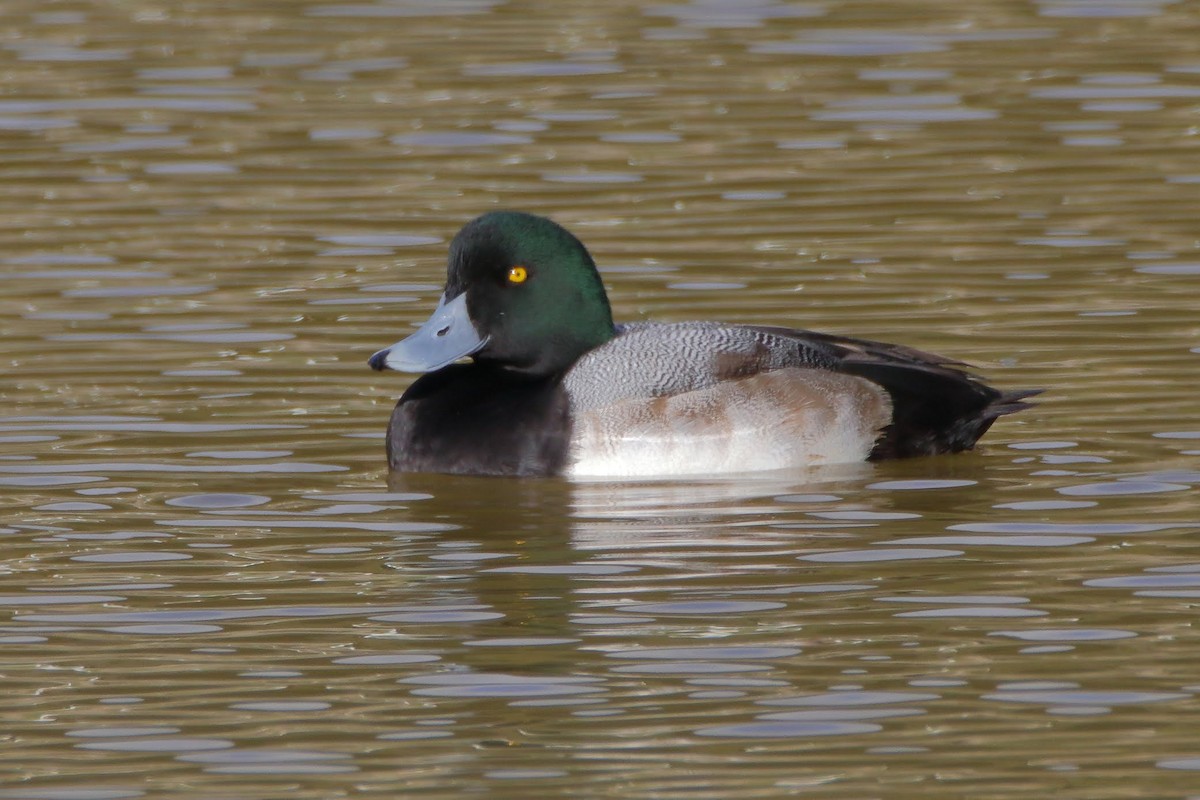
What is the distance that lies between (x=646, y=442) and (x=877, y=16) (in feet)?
25.5

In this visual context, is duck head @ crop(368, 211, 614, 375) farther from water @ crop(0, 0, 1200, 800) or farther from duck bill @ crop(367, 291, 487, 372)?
water @ crop(0, 0, 1200, 800)

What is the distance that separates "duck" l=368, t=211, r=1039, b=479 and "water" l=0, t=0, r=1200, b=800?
0.52ft

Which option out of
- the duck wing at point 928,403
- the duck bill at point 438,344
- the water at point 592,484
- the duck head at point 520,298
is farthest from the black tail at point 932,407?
the duck bill at point 438,344

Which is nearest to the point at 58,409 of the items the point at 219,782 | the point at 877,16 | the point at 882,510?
the point at 882,510

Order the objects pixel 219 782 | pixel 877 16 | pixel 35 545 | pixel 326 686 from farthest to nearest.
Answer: pixel 877 16, pixel 35 545, pixel 326 686, pixel 219 782

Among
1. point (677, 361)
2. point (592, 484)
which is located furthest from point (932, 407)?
point (592, 484)

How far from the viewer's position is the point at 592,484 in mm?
8680

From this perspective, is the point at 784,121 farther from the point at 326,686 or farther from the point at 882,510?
the point at 326,686

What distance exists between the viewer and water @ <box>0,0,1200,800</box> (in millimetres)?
6055

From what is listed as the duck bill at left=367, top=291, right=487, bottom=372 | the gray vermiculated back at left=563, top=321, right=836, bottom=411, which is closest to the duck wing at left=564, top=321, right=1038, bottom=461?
the gray vermiculated back at left=563, top=321, right=836, bottom=411

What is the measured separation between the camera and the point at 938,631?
22.0 ft

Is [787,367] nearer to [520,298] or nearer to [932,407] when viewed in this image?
[932,407]

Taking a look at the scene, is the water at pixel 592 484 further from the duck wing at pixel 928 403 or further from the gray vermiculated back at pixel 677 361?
the gray vermiculated back at pixel 677 361

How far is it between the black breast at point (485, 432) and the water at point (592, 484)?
106 mm
